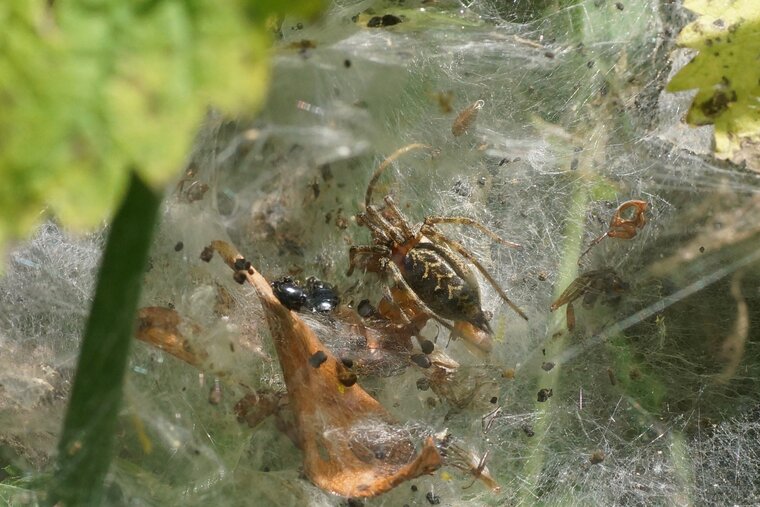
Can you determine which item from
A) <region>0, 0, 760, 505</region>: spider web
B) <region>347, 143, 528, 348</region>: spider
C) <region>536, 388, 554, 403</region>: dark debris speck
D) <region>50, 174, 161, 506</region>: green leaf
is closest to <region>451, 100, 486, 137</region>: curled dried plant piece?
<region>0, 0, 760, 505</region>: spider web

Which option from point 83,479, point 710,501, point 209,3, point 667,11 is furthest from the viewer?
point 667,11

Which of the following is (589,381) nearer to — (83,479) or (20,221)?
(83,479)

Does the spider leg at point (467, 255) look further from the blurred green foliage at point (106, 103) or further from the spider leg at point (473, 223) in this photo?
the blurred green foliage at point (106, 103)

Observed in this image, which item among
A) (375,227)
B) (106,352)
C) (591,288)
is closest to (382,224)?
(375,227)

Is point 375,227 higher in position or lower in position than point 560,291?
higher

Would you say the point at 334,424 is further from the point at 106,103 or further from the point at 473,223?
the point at 106,103

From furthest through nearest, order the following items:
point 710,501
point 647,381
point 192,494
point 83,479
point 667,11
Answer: point 667,11, point 647,381, point 710,501, point 192,494, point 83,479

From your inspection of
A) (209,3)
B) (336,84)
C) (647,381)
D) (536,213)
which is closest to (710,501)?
(647,381)
